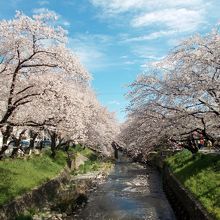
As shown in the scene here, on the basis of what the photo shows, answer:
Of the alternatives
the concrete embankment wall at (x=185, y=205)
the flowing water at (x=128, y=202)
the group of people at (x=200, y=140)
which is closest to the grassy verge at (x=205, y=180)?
the concrete embankment wall at (x=185, y=205)

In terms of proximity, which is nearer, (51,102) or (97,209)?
(51,102)

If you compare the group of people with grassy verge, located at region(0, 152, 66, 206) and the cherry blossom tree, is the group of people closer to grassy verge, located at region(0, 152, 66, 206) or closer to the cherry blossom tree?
the cherry blossom tree

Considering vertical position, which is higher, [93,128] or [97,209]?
[93,128]

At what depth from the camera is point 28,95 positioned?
17328 mm

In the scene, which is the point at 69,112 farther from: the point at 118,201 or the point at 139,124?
the point at 118,201

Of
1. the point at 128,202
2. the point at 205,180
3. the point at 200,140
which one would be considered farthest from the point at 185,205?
the point at 200,140

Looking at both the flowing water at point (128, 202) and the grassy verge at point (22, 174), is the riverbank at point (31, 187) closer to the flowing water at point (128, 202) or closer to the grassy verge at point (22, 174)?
the grassy verge at point (22, 174)

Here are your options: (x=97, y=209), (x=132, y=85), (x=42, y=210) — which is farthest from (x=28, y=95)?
(x=97, y=209)

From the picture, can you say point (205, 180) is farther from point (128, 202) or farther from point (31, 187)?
point (31, 187)

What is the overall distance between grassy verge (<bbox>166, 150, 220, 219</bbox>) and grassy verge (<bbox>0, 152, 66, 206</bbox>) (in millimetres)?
9990

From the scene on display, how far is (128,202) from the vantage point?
3008 cm

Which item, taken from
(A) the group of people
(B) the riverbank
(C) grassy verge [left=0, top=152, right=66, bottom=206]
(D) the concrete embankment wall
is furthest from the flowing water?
(A) the group of people

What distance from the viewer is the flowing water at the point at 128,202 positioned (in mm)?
25219

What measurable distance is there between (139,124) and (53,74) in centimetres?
536
